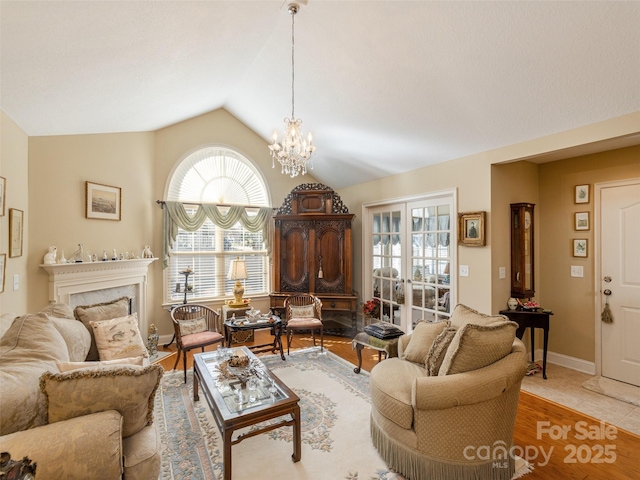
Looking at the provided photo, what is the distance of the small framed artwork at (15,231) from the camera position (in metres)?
2.65

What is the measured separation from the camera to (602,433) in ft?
8.21

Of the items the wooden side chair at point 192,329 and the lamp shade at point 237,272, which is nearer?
the wooden side chair at point 192,329

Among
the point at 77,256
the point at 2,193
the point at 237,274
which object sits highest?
the point at 2,193

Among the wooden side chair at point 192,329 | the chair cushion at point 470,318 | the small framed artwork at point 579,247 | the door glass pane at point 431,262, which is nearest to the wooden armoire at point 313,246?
the door glass pane at point 431,262

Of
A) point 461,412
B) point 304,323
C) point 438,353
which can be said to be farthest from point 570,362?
point 304,323

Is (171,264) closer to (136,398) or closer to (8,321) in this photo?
(8,321)

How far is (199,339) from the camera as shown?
3.58m

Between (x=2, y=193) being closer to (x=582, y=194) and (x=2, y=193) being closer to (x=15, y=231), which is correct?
(x=15, y=231)

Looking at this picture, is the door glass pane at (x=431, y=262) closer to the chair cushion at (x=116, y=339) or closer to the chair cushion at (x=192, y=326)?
the chair cushion at (x=192, y=326)

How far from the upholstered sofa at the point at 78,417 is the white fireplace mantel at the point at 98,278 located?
1.73m

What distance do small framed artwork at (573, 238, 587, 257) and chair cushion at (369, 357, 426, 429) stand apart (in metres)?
2.68

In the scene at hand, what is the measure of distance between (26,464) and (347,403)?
2.42 metres

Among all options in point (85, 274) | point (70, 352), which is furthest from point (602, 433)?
point (85, 274)

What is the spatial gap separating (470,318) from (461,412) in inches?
33.7
